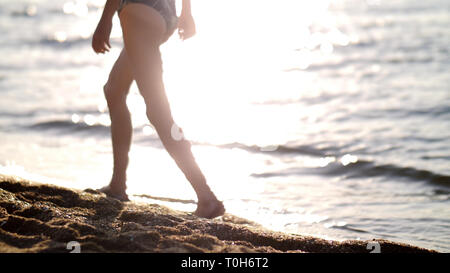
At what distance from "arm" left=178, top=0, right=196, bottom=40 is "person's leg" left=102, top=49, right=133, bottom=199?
1.35 feet

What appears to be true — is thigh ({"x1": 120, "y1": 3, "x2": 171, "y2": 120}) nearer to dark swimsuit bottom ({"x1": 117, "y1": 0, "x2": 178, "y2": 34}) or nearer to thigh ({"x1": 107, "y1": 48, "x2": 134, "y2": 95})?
dark swimsuit bottom ({"x1": 117, "y1": 0, "x2": 178, "y2": 34})

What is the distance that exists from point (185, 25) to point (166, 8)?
0.51 ft

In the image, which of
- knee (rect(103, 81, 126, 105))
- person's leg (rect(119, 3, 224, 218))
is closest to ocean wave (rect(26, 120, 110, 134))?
knee (rect(103, 81, 126, 105))

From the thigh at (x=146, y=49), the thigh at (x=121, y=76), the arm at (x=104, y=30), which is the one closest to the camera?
the thigh at (x=146, y=49)

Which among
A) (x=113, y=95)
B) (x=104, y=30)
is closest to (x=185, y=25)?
(x=104, y=30)

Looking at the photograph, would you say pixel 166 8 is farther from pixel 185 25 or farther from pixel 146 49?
pixel 146 49

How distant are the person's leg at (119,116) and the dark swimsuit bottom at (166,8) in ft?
1.18

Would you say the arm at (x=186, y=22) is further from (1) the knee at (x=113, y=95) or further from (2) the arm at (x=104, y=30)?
(1) the knee at (x=113, y=95)

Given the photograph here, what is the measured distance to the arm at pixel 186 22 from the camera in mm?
4379

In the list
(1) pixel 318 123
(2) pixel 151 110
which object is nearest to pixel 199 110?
(1) pixel 318 123

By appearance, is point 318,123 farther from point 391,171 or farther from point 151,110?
point 151,110

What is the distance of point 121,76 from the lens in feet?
15.1

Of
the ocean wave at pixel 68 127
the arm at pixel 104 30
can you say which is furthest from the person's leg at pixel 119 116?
the ocean wave at pixel 68 127

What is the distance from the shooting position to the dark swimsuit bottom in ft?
13.9
